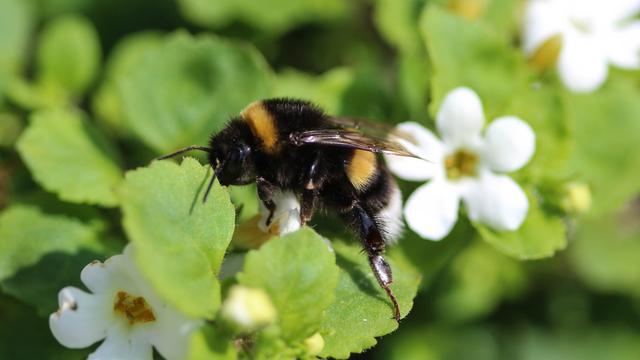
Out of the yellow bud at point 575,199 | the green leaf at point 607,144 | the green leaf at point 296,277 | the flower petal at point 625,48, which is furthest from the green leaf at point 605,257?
the green leaf at point 296,277

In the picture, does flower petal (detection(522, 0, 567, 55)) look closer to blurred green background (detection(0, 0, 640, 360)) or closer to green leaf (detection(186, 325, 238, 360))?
blurred green background (detection(0, 0, 640, 360))

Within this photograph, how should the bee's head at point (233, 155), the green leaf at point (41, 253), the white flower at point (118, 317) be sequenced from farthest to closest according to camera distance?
the green leaf at point (41, 253) → the bee's head at point (233, 155) → the white flower at point (118, 317)

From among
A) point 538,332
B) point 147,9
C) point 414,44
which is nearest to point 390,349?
point 538,332

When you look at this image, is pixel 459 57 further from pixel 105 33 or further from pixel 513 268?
pixel 105 33

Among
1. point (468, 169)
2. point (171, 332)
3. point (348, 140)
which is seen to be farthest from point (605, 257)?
point (171, 332)

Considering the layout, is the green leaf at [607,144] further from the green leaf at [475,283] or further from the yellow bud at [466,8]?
the green leaf at [475,283]

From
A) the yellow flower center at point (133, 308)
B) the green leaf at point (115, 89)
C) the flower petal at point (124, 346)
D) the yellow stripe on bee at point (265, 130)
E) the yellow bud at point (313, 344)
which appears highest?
the yellow stripe on bee at point (265, 130)

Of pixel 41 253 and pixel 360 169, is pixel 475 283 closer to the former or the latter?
pixel 360 169
